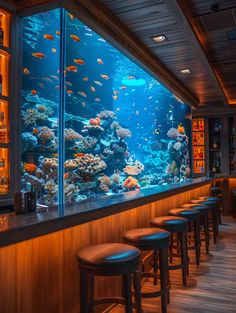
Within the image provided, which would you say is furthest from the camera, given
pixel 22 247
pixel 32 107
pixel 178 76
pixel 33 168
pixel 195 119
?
pixel 195 119

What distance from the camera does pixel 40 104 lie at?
4.46 m

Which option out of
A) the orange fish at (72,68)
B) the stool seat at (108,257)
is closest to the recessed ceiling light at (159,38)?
the orange fish at (72,68)

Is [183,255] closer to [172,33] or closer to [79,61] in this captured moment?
[172,33]

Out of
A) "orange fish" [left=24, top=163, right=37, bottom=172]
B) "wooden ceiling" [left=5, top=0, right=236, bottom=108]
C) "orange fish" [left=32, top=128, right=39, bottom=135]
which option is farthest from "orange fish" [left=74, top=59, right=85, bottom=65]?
"orange fish" [left=24, top=163, right=37, bottom=172]

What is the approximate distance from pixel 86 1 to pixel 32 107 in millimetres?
2130

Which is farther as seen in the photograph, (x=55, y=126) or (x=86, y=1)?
(x=55, y=126)

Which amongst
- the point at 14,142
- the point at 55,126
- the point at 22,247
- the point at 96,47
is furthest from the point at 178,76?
the point at 22,247

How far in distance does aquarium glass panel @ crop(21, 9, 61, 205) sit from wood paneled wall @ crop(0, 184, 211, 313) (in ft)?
5.85

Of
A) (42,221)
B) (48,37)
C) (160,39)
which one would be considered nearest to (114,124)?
(48,37)

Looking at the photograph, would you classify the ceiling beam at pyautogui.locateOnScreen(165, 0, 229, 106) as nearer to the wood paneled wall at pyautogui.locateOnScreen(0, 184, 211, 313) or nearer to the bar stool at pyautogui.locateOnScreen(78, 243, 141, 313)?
the wood paneled wall at pyautogui.locateOnScreen(0, 184, 211, 313)

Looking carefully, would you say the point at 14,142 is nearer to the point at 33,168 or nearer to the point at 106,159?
the point at 33,168

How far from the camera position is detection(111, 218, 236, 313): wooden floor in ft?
8.09

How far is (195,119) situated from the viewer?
27.8ft

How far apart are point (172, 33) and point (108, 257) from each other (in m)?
2.69
